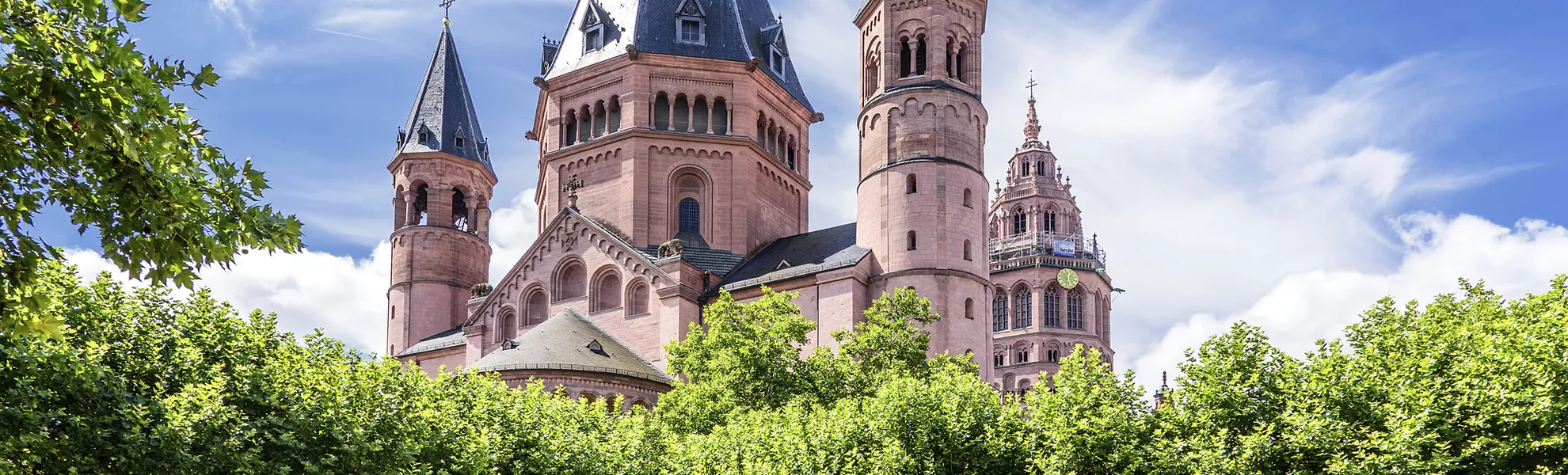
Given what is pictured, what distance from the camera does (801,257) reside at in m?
58.8

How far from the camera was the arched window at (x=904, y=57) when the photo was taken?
2234 inches

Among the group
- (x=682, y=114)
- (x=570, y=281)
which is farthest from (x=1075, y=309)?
(x=570, y=281)

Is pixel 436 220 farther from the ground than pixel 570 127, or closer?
closer

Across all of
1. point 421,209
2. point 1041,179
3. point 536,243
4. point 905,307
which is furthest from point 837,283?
point 1041,179

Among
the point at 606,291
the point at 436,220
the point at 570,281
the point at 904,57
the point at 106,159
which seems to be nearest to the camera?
the point at 106,159

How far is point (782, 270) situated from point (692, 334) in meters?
11.4

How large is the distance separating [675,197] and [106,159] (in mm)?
51832

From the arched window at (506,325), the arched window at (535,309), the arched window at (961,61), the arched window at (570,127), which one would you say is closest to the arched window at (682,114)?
the arched window at (570,127)

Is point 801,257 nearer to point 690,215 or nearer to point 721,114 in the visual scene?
point 690,215

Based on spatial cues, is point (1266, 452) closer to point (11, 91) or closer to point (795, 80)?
point (11, 91)

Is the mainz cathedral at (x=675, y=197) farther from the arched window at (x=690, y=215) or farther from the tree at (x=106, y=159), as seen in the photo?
the tree at (x=106, y=159)

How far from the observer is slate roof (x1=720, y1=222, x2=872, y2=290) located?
5494 centimetres

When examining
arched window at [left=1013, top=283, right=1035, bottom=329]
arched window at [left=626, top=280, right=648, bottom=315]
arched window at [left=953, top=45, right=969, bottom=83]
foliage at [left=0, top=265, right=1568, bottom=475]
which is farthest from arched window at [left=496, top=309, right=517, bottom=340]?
arched window at [left=1013, top=283, right=1035, bottom=329]

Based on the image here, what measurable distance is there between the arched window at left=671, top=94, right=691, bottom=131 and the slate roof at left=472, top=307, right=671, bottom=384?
→ 11.7m
